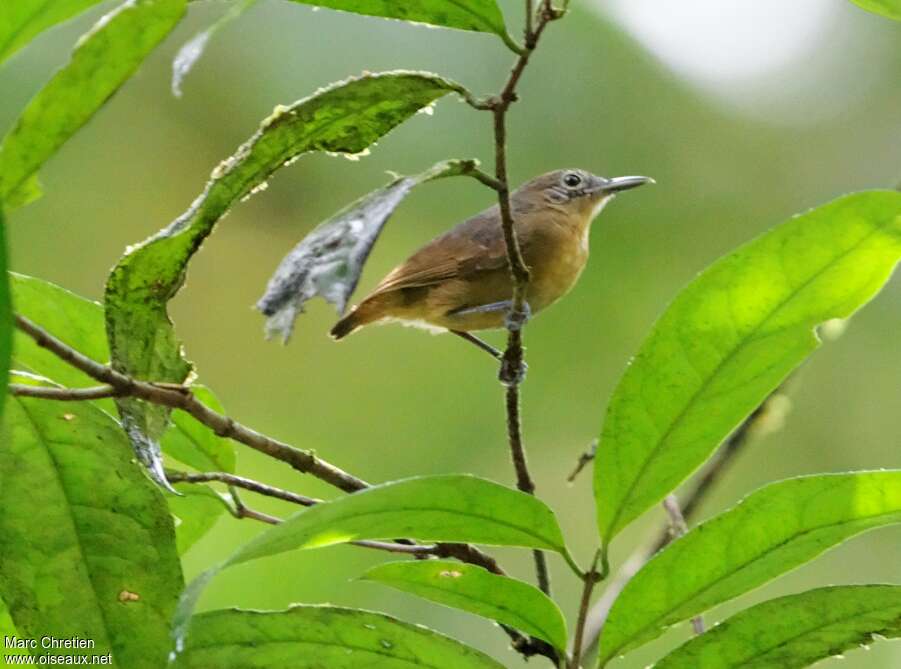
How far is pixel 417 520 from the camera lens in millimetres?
1358

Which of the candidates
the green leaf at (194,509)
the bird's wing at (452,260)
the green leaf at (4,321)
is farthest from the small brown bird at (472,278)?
the green leaf at (4,321)

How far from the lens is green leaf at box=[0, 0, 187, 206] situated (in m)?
1.25

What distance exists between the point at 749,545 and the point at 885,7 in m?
0.70

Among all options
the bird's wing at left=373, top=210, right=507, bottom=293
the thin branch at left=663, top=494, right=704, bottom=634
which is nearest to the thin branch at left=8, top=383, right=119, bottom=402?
the thin branch at left=663, top=494, right=704, bottom=634

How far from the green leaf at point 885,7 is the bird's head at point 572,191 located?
2939 mm

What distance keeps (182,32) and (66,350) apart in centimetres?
502

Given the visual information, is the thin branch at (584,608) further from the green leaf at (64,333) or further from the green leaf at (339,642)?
the green leaf at (64,333)

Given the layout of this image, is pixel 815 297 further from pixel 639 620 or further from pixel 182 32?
pixel 182 32

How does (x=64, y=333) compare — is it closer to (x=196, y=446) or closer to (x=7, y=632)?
(x=196, y=446)

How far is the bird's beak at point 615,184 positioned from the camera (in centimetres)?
447

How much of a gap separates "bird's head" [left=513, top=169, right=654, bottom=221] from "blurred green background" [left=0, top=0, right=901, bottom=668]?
1.65 feet

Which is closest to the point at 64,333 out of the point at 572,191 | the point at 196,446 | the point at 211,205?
the point at 196,446

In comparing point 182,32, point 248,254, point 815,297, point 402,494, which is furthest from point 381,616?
point 182,32

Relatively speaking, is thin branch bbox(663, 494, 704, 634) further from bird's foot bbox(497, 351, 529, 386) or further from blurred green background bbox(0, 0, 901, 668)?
blurred green background bbox(0, 0, 901, 668)
